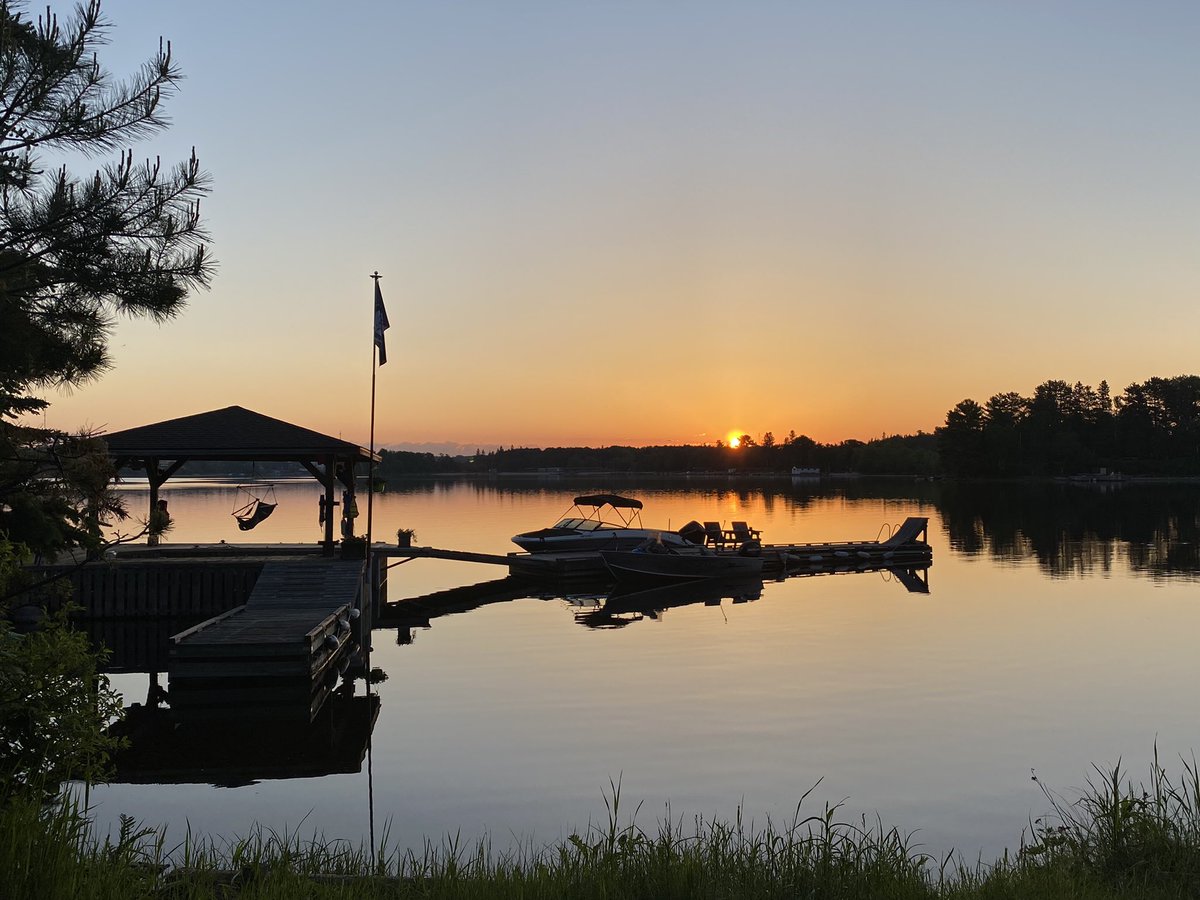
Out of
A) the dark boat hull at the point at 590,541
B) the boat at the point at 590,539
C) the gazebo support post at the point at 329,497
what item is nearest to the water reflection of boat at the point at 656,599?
the boat at the point at 590,539

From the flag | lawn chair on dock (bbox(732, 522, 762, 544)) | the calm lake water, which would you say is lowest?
the calm lake water

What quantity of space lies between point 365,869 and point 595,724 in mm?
7474

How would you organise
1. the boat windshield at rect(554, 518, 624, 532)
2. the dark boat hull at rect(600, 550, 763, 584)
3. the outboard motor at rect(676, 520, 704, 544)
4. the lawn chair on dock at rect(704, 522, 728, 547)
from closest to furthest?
1. the dark boat hull at rect(600, 550, 763, 584)
2. the boat windshield at rect(554, 518, 624, 532)
3. the outboard motor at rect(676, 520, 704, 544)
4. the lawn chair on dock at rect(704, 522, 728, 547)

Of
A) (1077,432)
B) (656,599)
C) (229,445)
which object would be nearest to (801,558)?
(656,599)

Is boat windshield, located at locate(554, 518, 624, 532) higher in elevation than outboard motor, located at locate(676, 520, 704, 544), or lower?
higher

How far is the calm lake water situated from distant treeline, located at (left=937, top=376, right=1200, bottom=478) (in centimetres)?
12317

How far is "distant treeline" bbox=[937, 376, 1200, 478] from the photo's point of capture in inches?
5851

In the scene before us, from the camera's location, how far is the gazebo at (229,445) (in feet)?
76.9

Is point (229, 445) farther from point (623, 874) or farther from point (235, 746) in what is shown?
point (623, 874)

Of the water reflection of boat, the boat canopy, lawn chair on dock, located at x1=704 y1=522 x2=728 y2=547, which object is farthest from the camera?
lawn chair on dock, located at x1=704 y1=522 x2=728 y2=547

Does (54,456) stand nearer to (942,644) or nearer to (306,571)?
(306,571)

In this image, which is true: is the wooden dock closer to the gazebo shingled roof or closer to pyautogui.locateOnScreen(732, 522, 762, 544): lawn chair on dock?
the gazebo shingled roof

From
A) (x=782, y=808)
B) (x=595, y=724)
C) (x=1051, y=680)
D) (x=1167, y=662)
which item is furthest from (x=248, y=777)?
(x=1167, y=662)

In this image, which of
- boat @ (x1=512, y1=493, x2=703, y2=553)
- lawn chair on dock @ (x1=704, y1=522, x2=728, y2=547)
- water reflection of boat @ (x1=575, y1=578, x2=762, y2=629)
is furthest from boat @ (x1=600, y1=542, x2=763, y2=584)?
lawn chair on dock @ (x1=704, y1=522, x2=728, y2=547)
